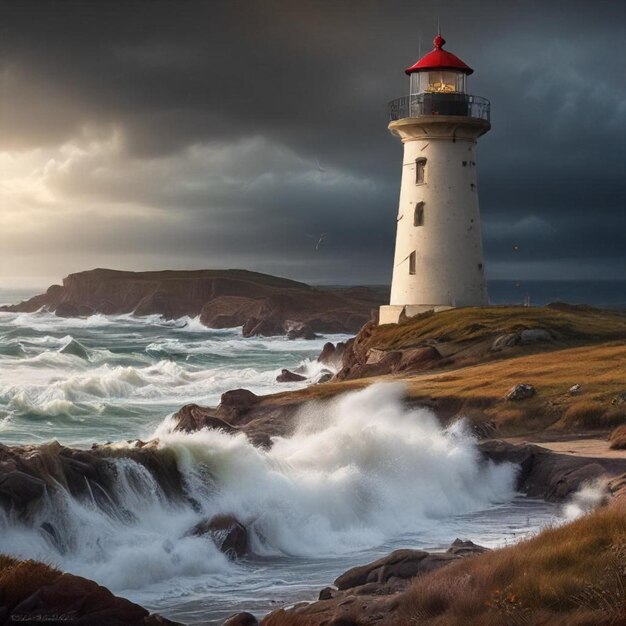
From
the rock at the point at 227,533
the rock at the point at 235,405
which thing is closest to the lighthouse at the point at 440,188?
the rock at the point at 235,405

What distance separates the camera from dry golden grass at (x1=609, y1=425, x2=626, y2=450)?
794 inches

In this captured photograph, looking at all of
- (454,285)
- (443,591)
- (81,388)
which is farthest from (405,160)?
(443,591)

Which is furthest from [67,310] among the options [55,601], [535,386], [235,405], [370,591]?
[55,601]

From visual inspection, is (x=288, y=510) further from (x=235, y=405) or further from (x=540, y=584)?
(x=235, y=405)

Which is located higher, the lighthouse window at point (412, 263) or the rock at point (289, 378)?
the lighthouse window at point (412, 263)

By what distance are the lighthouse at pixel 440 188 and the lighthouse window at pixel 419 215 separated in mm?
34

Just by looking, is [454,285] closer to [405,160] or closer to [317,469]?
[405,160]

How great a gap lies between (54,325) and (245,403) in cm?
8626

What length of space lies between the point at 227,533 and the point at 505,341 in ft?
58.7

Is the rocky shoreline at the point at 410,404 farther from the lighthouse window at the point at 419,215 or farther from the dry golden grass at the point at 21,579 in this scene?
the lighthouse window at the point at 419,215

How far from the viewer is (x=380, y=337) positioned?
119 ft

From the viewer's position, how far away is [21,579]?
1006 centimetres

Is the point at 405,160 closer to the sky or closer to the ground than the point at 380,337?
closer to the sky

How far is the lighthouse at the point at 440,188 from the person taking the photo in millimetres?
38094
